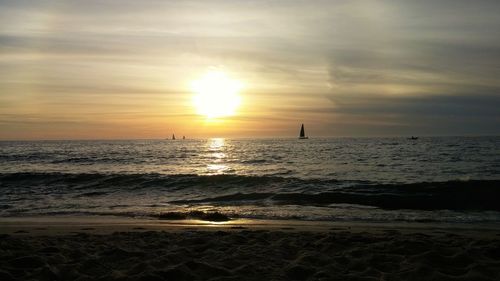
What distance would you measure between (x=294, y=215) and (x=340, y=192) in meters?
5.34

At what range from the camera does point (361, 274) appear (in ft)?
17.4

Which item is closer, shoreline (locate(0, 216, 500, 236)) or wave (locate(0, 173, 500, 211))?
shoreline (locate(0, 216, 500, 236))

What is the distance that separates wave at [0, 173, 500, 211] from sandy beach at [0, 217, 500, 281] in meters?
6.03

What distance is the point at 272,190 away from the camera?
18.1 m

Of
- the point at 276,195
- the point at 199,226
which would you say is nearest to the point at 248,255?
the point at 199,226

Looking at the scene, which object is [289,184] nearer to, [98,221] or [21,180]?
[98,221]

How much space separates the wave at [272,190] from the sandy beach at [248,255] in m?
6.03

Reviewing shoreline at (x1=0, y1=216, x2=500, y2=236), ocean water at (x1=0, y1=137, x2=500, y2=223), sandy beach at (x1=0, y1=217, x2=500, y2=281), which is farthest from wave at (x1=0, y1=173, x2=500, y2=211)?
sandy beach at (x1=0, y1=217, x2=500, y2=281)

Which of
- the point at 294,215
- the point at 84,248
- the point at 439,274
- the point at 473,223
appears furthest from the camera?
the point at 294,215

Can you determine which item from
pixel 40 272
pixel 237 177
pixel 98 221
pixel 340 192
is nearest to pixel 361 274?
pixel 40 272

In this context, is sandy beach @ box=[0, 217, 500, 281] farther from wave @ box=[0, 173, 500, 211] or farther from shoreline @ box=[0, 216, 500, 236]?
wave @ box=[0, 173, 500, 211]

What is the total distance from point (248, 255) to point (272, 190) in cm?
1182

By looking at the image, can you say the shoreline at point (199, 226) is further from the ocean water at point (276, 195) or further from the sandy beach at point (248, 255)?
the ocean water at point (276, 195)

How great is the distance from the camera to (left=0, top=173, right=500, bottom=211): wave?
15.1 m
